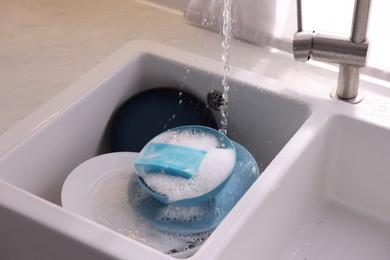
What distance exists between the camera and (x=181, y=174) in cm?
98

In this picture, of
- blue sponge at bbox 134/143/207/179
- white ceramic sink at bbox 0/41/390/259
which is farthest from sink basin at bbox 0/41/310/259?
blue sponge at bbox 134/143/207/179

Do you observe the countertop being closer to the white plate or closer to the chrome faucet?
the chrome faucet

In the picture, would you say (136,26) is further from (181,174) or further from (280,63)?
(181,174)

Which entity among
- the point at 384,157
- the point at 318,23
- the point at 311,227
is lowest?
the point at 311,227

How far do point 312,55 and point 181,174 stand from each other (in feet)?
0.93

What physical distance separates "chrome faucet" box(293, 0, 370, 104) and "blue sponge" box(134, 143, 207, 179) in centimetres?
23

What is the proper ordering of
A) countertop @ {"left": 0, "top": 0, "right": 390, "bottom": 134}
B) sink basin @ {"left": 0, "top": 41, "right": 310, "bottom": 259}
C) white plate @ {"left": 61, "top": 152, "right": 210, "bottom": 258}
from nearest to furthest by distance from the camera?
sink basin @ {"left": 0, "top": 41, "right": 310, "bottom": 259}, white plate @ {"left": 61, "top": 152, "right": 210, "bottom": 258}, countertop @ {"left": 0, "top": 0, "right": 390, "bottom": 134}

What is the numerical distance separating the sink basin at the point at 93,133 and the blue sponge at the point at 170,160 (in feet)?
0.37

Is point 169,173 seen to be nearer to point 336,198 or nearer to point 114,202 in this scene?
point 114,202

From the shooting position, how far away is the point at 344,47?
1.04m

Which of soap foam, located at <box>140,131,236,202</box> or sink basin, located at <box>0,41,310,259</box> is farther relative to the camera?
soap foam, located at <box>140,131,236,202</box>

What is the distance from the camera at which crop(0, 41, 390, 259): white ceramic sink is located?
87cm

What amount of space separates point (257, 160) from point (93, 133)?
0.28 m

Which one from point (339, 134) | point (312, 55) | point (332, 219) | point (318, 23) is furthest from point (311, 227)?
point (318, 23)
